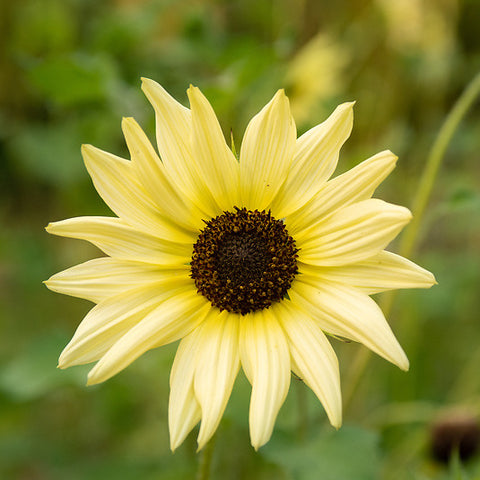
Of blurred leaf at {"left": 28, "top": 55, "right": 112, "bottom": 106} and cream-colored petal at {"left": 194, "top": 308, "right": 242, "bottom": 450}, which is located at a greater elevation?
blurred leaf at {"left": 28, "top": 55, "right": 112, "bottom": 106}

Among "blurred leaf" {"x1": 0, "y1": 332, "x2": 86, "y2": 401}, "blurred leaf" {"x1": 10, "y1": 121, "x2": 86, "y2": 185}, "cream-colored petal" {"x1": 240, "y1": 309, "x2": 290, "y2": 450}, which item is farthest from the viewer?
"blurred leaf" {"x1": 10, "y1": 121, "x2": 86, "y2": 185}

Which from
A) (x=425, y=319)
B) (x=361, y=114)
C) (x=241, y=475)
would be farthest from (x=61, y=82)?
(x=425, y=319)

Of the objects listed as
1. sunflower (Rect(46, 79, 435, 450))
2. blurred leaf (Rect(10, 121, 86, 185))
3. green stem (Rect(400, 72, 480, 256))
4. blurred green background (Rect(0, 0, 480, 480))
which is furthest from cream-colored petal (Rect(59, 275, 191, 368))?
blurred leaf (Rect(10, 121, 86, 185))

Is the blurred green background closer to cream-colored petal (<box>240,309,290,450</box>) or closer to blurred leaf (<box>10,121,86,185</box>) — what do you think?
blurred leaf (<box>10,121,86,185</box>)

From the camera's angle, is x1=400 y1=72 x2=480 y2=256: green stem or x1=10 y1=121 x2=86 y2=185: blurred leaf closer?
x1=400 y1=72 x2=480 y2=256: green stem

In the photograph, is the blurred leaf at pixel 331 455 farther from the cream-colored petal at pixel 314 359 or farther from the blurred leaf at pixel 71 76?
the blurred leaf at pixel 71 76

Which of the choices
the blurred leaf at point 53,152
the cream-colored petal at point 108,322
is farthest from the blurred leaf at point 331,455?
the blurred leaf at point 53,152

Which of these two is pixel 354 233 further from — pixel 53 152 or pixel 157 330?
pixel 53 152
